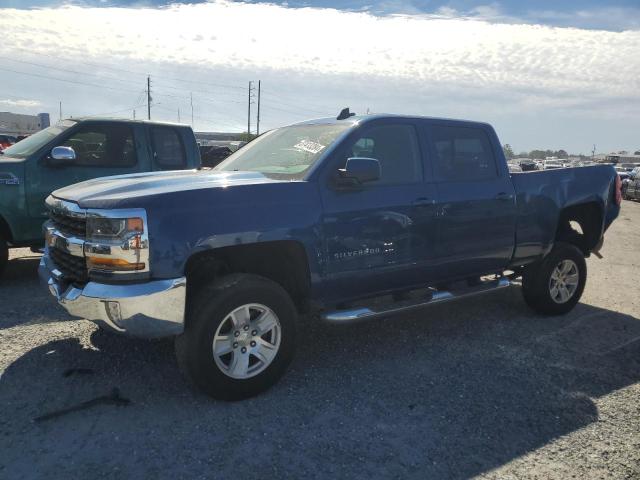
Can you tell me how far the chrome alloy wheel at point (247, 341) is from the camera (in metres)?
3.43

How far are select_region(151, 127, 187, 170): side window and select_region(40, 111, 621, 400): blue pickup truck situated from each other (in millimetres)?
2571

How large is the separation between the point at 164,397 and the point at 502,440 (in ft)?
7.24

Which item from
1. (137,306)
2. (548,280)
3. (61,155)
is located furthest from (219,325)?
(61,155)

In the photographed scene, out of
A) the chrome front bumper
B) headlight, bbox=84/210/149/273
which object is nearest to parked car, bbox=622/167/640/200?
the chrome front bumper

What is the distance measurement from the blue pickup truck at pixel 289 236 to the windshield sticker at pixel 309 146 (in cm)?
1

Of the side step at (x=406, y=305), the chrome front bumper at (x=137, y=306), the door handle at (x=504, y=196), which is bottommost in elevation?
the side step at (x=406, y=305)

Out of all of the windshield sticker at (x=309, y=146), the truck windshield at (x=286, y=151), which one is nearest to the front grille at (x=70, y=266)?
the truck windshield at (x=286, y=151)

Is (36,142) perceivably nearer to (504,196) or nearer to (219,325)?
(219,325)

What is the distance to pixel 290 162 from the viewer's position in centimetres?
413

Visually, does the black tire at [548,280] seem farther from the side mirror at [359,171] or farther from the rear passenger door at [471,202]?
the side mirror at [359,171]

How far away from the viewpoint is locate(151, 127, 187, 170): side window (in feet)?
23.4

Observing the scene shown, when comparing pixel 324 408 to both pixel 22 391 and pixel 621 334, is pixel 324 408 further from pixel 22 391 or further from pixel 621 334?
pixel 621 334

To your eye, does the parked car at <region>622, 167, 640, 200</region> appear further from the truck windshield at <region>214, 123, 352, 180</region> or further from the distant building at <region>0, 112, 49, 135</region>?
the distant building at <region>0, 112, 49, 135</region>

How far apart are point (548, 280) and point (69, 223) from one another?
4.50m
